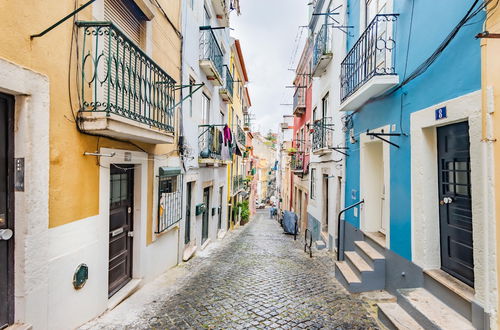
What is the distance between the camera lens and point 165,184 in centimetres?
702

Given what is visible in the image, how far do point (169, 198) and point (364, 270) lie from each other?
171 inches

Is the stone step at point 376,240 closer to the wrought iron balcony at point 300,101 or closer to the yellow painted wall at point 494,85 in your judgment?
the yellow painted wall at point 494,85

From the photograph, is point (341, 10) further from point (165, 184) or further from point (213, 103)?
point (165, 184)

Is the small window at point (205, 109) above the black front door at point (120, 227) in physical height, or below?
above

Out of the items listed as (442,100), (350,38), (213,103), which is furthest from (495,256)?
(213,103)

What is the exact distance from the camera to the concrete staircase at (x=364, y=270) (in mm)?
5230

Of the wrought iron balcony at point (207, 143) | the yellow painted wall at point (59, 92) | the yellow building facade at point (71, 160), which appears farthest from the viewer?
the wrought iron balcony at point (207, 143)

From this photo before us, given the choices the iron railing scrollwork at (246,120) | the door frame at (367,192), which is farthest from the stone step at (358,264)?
the iron railing scrollwork at (246,120)

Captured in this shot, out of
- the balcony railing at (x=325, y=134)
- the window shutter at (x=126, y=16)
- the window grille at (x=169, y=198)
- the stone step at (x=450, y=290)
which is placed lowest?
the stone step at (x=450, y=290)

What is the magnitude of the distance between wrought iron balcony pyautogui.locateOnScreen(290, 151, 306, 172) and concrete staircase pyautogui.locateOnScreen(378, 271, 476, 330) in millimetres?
11725

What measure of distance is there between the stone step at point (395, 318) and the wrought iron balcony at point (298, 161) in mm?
11676

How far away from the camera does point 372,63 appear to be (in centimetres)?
595

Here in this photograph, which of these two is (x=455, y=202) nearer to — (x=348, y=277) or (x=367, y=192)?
(x=348, y=277)

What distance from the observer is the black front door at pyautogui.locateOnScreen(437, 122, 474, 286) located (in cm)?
364
